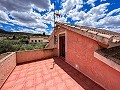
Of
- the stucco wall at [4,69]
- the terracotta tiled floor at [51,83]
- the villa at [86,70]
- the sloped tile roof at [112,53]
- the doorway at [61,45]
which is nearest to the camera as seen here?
the sloped tile roof at [112,53]

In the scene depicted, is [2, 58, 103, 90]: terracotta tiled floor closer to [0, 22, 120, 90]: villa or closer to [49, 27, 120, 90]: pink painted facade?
[0, 22, 120, 90]: villa

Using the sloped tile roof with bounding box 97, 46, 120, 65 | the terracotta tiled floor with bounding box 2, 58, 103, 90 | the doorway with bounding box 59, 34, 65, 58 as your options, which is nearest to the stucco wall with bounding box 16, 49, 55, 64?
the doorway with bounding box 59, 34, 65, 58

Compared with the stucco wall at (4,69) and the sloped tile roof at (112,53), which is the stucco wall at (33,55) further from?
the sloped tile roof at (112,53)

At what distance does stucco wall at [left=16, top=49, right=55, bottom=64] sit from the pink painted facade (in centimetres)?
340

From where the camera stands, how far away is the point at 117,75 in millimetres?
4363

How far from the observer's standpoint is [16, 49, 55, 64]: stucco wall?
9907 millimetres

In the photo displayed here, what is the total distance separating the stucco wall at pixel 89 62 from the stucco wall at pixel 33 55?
3.42 meters

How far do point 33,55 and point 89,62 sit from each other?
6897 mm

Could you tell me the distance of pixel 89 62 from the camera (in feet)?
20.4

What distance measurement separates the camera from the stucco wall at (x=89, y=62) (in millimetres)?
4711

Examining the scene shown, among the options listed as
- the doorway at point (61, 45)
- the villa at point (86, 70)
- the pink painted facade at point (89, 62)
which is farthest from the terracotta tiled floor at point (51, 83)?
the doorway at point (61, 45)

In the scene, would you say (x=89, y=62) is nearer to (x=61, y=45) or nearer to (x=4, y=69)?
(x=4, y=69)

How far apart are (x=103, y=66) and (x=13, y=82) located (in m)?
5.74

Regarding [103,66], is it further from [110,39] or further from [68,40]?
[68,40]
